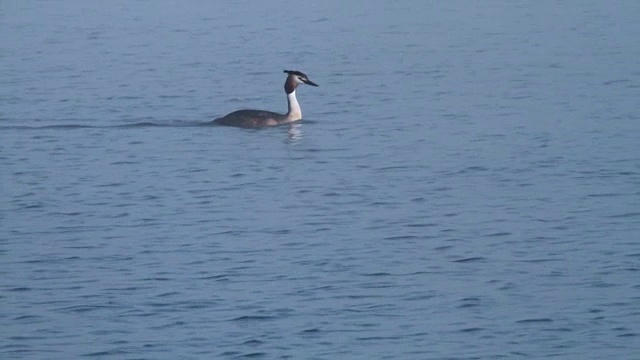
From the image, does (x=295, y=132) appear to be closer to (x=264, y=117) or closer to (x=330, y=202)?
(x=264, y=117)

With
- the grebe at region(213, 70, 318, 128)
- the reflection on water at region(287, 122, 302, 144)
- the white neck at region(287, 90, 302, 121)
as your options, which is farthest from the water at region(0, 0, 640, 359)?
the white neck at region(287, 90, 302, 121)

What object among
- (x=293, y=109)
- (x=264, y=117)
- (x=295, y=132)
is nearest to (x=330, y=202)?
(x=295, y=132)

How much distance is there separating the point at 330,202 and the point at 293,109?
232 inches

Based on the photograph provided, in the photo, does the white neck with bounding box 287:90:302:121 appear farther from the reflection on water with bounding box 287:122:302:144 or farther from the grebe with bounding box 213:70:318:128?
the reflection on water with bounding box 287:122:302:144

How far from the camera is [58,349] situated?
37.0 feet

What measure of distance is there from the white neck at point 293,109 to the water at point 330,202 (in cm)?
36

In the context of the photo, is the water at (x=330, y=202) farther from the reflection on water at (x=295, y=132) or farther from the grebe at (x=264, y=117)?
the grebe at (x=264, y=117)

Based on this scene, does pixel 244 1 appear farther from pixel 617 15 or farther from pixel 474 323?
pixel 474 323

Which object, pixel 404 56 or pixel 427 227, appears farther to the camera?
pixel 404 56

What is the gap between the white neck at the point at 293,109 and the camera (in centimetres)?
2212

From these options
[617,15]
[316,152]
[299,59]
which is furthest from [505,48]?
[316,152]

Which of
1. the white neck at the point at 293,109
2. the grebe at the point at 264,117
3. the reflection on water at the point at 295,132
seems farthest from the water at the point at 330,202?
the white neck at the point at 293,109

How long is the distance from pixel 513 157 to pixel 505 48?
1182 centimetres

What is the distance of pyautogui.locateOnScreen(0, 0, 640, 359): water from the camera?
459 inches
